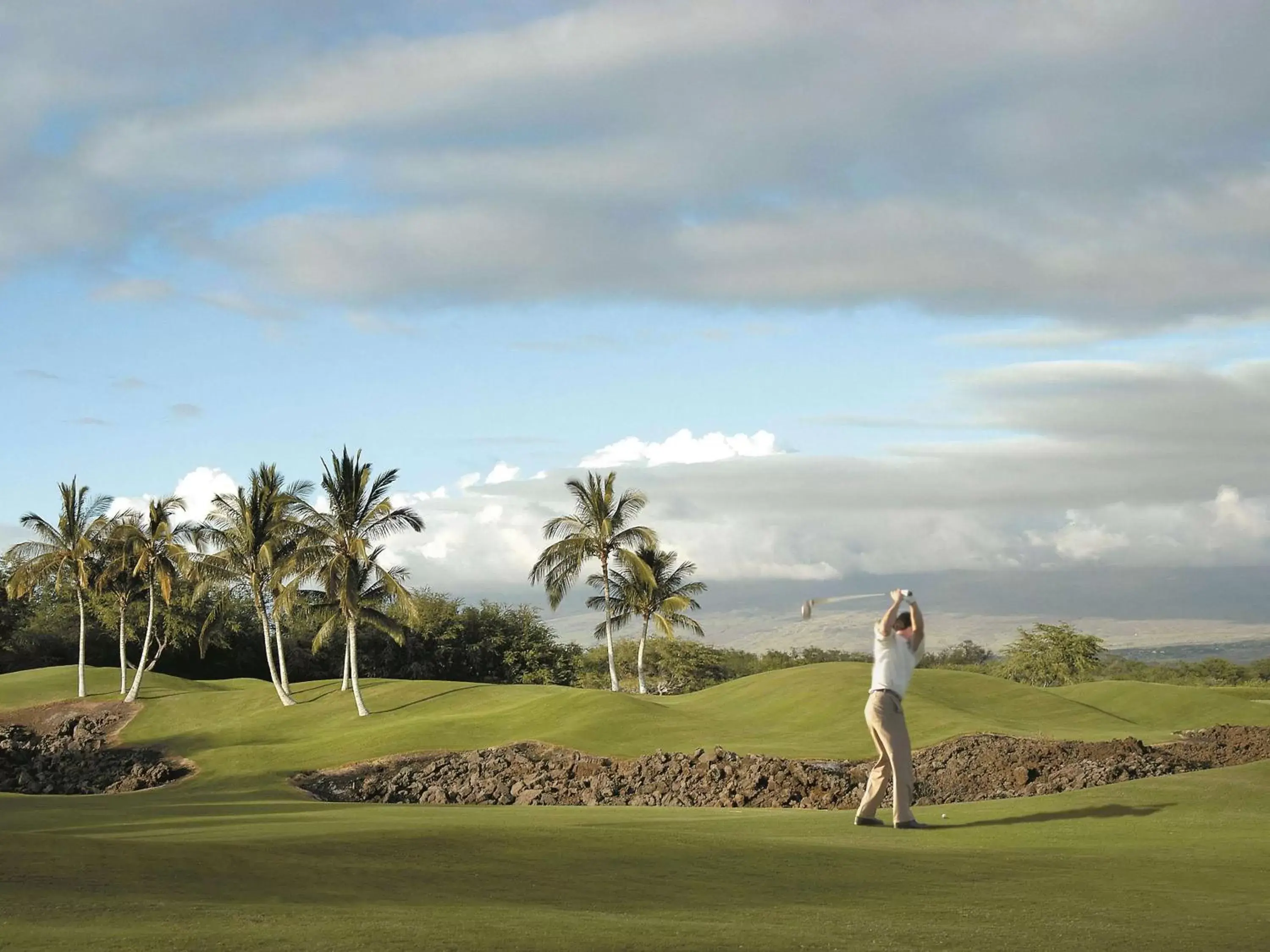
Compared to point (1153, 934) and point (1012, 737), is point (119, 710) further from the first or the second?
point (1153, 934)

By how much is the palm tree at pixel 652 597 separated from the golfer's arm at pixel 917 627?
51178mm

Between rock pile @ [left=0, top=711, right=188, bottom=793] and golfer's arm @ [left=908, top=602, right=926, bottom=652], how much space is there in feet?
119

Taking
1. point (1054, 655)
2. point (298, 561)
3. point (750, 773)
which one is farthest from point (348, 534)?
point (1054, 655)

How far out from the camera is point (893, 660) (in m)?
16.3

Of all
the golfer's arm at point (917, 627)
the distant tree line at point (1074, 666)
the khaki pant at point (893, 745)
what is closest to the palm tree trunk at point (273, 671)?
the distant tree line at point (1074, 666)

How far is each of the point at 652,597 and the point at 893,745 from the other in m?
56.9

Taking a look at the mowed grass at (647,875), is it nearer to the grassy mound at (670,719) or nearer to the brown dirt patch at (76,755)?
the grassy mound at (670,719)

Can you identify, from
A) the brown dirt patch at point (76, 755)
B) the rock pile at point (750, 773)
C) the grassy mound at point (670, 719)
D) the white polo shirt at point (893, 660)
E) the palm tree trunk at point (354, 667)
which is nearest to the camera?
the white polo shirt at point (893, 660)

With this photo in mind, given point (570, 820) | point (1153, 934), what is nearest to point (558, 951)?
point (1153, 934)

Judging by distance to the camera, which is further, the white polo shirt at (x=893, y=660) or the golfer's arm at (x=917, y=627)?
the white polo shirt at (x=893, y=660)

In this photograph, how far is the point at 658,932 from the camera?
9.66m

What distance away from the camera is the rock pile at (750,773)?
28859mm

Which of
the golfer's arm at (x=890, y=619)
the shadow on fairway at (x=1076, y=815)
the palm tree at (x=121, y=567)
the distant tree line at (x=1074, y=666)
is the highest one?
the palm tree at (x=121, y=567)

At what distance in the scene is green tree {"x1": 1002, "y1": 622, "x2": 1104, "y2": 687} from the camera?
3620 inches
